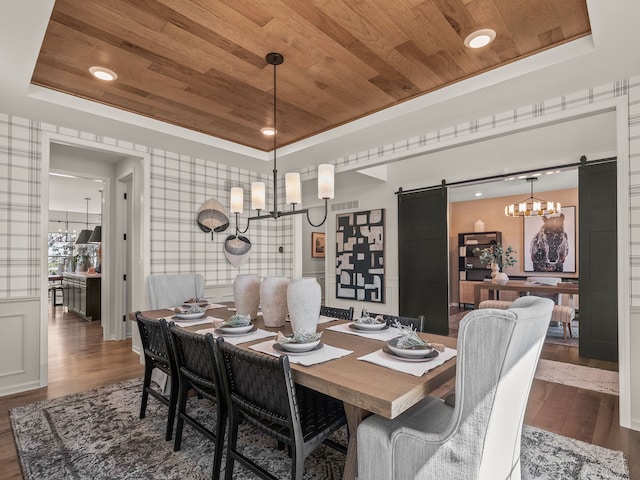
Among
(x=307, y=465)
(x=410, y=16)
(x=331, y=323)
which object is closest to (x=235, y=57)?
(x=410, y=16)

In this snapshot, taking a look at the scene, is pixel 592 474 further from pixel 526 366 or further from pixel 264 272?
pixel 264 272

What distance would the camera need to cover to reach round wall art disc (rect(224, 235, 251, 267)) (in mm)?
4562

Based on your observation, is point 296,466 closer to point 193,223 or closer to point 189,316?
point 189,316

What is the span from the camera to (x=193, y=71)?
254cm

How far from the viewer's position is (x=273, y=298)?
2305 mm

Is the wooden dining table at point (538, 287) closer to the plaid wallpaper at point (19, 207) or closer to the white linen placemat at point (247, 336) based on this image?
the white linen placemat at point (247, 336)

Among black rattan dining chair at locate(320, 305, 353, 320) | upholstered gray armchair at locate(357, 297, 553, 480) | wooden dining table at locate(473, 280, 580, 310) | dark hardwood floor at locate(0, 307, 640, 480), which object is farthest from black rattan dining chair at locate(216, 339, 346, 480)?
wooden dining table at locate(473, 280, 580, 310)

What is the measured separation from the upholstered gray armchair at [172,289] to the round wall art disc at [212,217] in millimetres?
828

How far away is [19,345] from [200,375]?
226 cm

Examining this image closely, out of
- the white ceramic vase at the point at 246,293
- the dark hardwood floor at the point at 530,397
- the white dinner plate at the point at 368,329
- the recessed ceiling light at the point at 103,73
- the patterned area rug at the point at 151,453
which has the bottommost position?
the dark hardwood floor at the point at 530,397

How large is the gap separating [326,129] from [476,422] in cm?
310

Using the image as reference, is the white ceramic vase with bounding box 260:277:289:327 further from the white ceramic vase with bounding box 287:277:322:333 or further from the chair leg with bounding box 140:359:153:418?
the chair leg with bounding box 140:359:153:418

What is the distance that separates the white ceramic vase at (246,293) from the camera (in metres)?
2.56

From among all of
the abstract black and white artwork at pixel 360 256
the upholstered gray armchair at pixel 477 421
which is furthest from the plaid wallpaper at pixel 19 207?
the abstract black and white artwork at pixel 360 256
